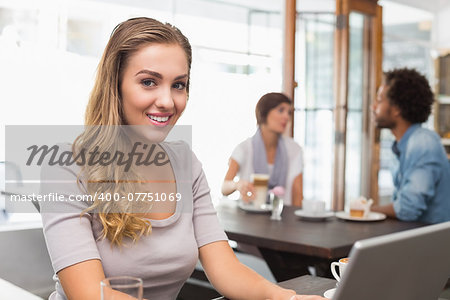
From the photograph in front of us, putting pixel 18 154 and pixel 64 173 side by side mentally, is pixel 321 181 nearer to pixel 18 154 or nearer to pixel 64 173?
pixel 18 154

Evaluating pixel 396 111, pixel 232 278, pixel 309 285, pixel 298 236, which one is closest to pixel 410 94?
pixel 396 111

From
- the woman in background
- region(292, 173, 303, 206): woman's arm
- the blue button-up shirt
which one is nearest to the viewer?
the blue button-up shirt

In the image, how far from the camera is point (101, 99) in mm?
1438

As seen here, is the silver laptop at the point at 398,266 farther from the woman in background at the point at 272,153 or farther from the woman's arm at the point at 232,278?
the woman in background at the point at 272,153

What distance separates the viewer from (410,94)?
3375 millimetres

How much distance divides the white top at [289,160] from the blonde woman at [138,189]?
7.25 ft

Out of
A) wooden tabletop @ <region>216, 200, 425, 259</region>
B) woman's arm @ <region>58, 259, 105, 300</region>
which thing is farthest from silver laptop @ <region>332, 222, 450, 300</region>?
wooden tabletop @ <region>216, 200, 425, 259</region>

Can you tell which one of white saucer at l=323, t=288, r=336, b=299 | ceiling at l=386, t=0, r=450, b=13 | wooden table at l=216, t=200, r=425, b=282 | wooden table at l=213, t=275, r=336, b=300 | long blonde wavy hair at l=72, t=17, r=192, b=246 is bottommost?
wooden table at l=216, t=200, r=425, b=282

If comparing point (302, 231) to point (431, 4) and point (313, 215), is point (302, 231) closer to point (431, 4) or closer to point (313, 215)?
point (313, 215)

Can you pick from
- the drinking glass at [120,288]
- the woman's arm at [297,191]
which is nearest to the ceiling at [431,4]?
the woman's arm at [297,191]

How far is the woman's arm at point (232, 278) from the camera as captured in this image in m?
1.34

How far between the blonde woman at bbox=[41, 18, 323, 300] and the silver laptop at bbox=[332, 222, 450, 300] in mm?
397

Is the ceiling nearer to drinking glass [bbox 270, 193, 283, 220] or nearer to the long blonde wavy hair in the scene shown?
drinking glass [bbox 270, 193, 283, 220]

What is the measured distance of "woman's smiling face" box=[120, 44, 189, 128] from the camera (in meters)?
1.41
